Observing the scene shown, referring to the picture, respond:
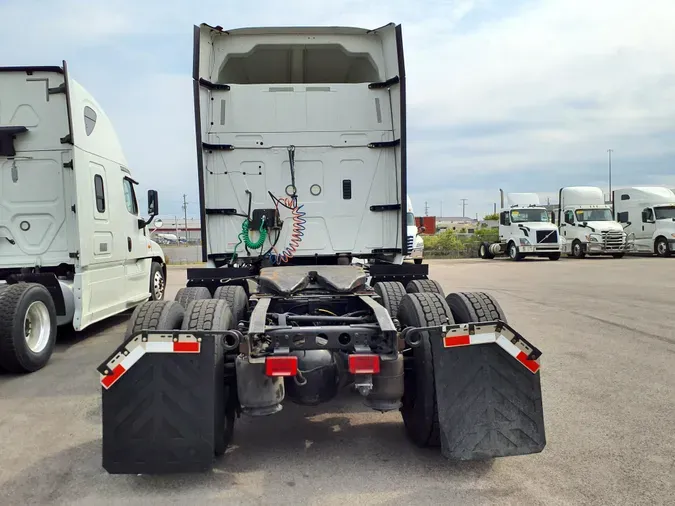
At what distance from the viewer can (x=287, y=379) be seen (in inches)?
155

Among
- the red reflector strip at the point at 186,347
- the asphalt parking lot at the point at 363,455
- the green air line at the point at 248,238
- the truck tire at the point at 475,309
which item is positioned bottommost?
the asphalt parking lot at the point at 363,455

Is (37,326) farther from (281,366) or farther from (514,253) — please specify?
(514,253)

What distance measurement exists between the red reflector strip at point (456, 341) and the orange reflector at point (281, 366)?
0.96 m

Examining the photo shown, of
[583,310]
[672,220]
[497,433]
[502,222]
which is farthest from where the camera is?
[502,222]

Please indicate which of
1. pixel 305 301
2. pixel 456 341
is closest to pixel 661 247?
pixel 305 301

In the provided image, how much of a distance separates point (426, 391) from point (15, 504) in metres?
2.57

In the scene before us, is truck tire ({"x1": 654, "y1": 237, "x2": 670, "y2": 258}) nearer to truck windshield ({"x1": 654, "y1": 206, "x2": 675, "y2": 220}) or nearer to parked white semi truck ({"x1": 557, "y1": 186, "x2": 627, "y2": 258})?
truck windshield ({"x1": 654, "y1": 206, "x2": 675, "y2": 220})

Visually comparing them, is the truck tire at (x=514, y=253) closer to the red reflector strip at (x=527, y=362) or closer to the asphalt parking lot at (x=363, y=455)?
the asphalt parking lot at (x=363, y=455)

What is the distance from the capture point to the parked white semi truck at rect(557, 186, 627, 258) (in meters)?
25.9

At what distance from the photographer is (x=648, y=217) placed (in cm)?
2656

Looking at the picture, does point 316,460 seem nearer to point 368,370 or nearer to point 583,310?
point 368,370

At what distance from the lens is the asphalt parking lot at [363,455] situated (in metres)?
3.31

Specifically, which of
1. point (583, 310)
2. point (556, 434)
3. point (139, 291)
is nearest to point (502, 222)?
point (583, 310)

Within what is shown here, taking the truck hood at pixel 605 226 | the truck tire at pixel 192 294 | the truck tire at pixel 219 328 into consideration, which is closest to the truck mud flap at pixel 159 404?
the truck tire at pixel 219 328
